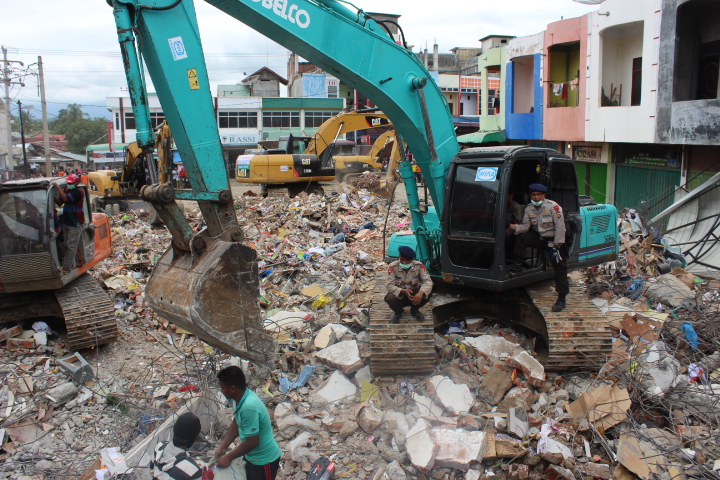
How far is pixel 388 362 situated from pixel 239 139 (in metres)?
43.1

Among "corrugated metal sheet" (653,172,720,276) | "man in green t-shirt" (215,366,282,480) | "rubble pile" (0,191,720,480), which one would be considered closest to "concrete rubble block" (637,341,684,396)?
"rubble pile" (0,191,720,480)

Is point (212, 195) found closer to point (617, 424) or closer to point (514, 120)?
point (617, 424)

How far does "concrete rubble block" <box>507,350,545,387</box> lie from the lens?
5.40 metres

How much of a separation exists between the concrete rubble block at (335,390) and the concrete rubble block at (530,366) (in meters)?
1.56

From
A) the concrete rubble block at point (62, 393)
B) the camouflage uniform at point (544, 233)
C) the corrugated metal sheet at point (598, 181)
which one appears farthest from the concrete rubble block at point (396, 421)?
the corrugated metal sheet at point (598, 181)

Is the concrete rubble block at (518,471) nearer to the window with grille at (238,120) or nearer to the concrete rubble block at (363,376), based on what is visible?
the concrete rubble block at (363,376)

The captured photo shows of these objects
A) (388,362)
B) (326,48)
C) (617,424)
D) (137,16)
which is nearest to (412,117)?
(326,48)

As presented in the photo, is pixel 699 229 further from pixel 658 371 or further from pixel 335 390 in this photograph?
pixel 335 390

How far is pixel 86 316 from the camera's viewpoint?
6926 mm

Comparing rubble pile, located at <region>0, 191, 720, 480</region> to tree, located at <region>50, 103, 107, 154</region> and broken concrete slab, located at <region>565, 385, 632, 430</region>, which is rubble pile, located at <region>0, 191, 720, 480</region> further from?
tree, located at <region>50, 103, 107, 154</region>

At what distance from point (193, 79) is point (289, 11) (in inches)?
44.5

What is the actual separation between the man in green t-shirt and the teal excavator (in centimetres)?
38

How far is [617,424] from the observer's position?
4824 mm

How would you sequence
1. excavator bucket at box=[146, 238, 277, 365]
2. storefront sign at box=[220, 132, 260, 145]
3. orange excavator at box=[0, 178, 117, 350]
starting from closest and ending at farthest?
excavator bucket at box=[146, 238, 277, 365] < orange excavator at box=[0, 178, 117, 350] < storefront sign at box=[220, 132, 260, 145]
